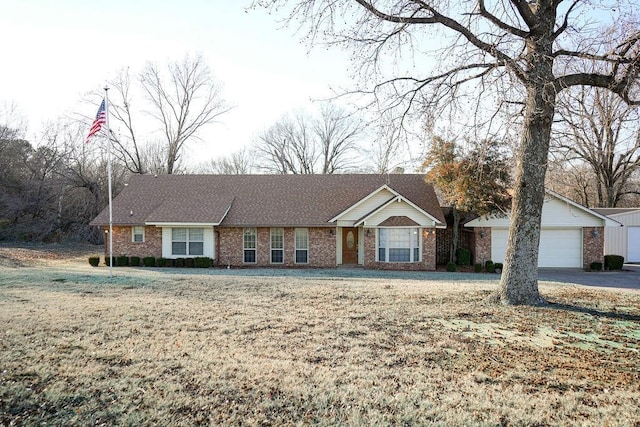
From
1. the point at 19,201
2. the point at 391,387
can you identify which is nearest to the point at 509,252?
the point at 391,387

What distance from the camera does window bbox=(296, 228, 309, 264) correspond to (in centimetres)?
2244

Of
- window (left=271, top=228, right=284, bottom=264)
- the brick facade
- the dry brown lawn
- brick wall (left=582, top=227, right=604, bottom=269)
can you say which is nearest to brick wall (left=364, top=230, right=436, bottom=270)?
the brick facade

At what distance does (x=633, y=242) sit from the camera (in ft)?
90.0

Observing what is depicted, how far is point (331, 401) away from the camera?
4.77 meters

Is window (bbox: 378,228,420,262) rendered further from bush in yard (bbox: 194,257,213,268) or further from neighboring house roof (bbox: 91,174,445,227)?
bush in yard (bbox: 194,257,213,268)

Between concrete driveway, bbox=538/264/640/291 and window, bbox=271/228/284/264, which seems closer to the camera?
concrete driveway, bbox=538/264/640/291

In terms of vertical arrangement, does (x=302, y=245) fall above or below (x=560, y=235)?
below

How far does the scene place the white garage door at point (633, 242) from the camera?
27375mm

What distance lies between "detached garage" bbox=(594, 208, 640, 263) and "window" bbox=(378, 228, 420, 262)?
13.5 metres

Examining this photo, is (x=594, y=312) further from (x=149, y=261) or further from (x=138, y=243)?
(x=138, y=243)

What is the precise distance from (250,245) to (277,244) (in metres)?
1.36

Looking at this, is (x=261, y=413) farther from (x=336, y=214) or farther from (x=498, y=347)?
(x=336, y=214)

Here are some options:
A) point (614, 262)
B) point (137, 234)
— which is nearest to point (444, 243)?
point (614, 262)

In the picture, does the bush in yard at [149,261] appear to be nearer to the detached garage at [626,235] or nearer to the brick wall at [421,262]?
the brick wall at [421,262]
